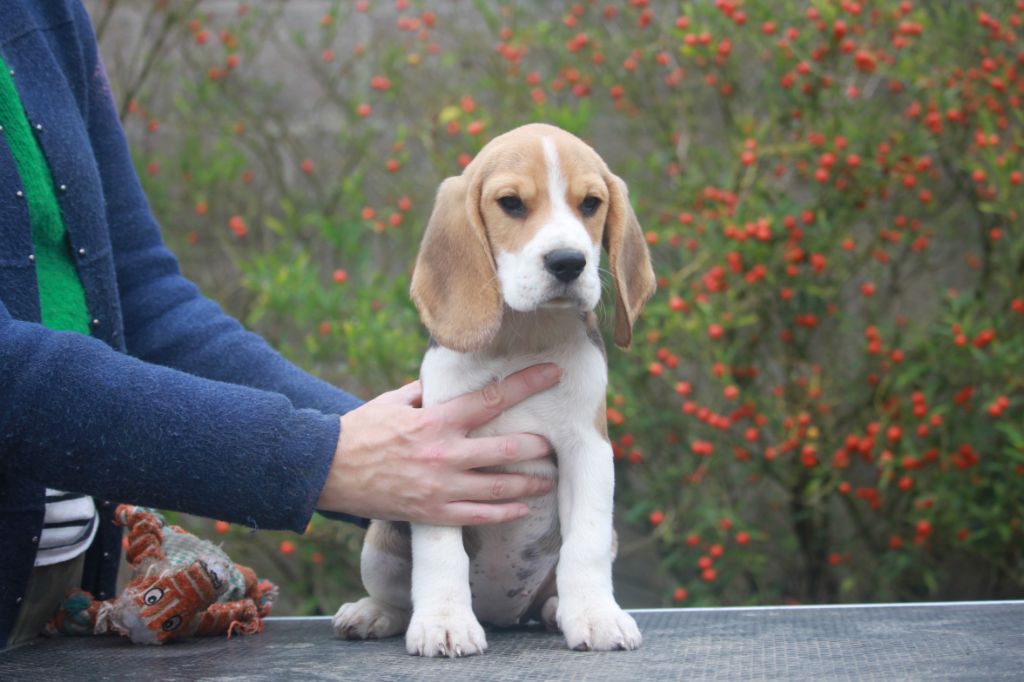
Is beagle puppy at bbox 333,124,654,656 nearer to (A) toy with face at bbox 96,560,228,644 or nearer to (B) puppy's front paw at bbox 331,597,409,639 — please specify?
(B) puppy's front paw at bbox 331,597,409,639

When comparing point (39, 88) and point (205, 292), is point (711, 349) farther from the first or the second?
point (39, 88)

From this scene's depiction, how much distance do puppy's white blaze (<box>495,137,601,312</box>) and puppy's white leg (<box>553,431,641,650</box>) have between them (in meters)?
0.29

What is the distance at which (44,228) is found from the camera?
232 centimetres

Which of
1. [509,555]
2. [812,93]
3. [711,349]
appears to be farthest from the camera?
[812,93]

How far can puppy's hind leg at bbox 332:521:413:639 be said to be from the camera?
240 cm

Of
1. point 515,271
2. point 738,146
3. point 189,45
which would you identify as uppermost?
point 189,45

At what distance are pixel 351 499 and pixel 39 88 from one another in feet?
3.49

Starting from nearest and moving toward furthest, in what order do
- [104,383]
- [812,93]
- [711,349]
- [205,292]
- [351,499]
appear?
[104,383], [351,499], [711,349], [812,93], [205,292]

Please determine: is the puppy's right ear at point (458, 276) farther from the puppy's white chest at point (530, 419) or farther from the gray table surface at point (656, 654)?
the gray table surface at point (656, 654)

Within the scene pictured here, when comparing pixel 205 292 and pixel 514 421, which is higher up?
pixel 205 292

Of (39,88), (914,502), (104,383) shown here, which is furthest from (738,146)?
(104,383)

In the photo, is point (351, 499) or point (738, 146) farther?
point (738, 146)

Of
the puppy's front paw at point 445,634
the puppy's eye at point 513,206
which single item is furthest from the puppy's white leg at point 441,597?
the puppy's eye at point 513,206

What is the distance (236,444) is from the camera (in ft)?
6.31
